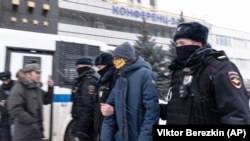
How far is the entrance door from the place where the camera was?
566 centimetres

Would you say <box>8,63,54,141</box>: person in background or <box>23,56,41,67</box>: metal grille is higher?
<box>23,56,41,67</box>: metal grille

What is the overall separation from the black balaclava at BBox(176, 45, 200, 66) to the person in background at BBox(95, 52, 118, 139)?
1.15 m

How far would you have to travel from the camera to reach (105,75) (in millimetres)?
3375

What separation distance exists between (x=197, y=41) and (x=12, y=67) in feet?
14.5

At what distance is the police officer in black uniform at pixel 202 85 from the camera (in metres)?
1.83

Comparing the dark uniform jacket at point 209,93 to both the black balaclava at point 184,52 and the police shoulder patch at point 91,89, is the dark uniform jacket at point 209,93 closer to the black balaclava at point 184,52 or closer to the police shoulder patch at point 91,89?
the black balaclava at point 184,52

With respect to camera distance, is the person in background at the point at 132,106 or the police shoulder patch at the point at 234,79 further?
the person in background at the point at 132,106

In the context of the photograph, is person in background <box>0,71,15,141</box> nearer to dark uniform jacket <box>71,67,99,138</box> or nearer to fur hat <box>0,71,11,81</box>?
fur hat <box>0,71,11,81</box>

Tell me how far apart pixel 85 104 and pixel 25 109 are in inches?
31.2

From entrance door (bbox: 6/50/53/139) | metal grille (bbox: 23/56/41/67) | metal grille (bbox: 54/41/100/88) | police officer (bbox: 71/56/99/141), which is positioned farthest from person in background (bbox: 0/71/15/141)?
police officer (bbox: 71/56/99/141)

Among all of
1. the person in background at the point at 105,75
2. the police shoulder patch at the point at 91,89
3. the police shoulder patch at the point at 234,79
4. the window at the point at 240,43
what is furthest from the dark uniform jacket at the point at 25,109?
the window at the point at 240,43

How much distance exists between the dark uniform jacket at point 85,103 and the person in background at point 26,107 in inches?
20.1

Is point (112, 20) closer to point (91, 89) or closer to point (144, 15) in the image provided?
point (144, 15)

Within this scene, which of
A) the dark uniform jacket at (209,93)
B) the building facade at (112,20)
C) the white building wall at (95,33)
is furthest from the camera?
the building facade at (112,20)
